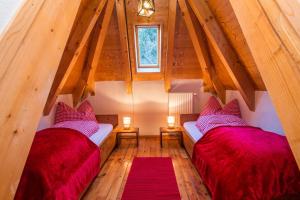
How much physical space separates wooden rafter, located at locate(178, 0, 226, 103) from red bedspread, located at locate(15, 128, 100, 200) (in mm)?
2372

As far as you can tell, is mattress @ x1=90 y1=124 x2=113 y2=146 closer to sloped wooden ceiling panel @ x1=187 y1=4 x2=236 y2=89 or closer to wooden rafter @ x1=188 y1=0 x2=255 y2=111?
wooden rafter @ x1=188 y1=0 x2=255 y2=111

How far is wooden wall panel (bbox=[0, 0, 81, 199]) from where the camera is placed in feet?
2.14

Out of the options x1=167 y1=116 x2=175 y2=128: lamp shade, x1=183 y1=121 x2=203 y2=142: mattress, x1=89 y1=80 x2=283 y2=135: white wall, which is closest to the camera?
x1=183 y1=121 x2=203 y2=142: mattress

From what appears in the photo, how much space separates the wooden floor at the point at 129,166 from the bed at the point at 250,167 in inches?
11.9

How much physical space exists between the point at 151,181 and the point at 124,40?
242 centimetres

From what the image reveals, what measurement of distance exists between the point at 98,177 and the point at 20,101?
8.74 ft

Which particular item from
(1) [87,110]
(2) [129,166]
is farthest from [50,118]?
(2) [129,166]

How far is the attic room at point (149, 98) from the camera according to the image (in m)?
0.69

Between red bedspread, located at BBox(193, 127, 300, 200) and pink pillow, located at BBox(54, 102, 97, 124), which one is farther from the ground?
pink pillow, located at BBox(54, 102, 97, 124)

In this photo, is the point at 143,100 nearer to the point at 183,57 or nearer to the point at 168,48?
the point at 183,57

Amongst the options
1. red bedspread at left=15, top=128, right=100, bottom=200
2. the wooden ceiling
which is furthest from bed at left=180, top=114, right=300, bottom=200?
red bedspread at left=15, top=128, right=100, bottom=200

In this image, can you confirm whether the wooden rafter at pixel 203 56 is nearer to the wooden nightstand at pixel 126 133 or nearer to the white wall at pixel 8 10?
the wooden nightstand at pixel 126 133

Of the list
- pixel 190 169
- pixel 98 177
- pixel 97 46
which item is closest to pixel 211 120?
pixel 190 169

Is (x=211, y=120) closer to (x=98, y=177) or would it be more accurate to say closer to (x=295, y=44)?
(x=98, y=177)
